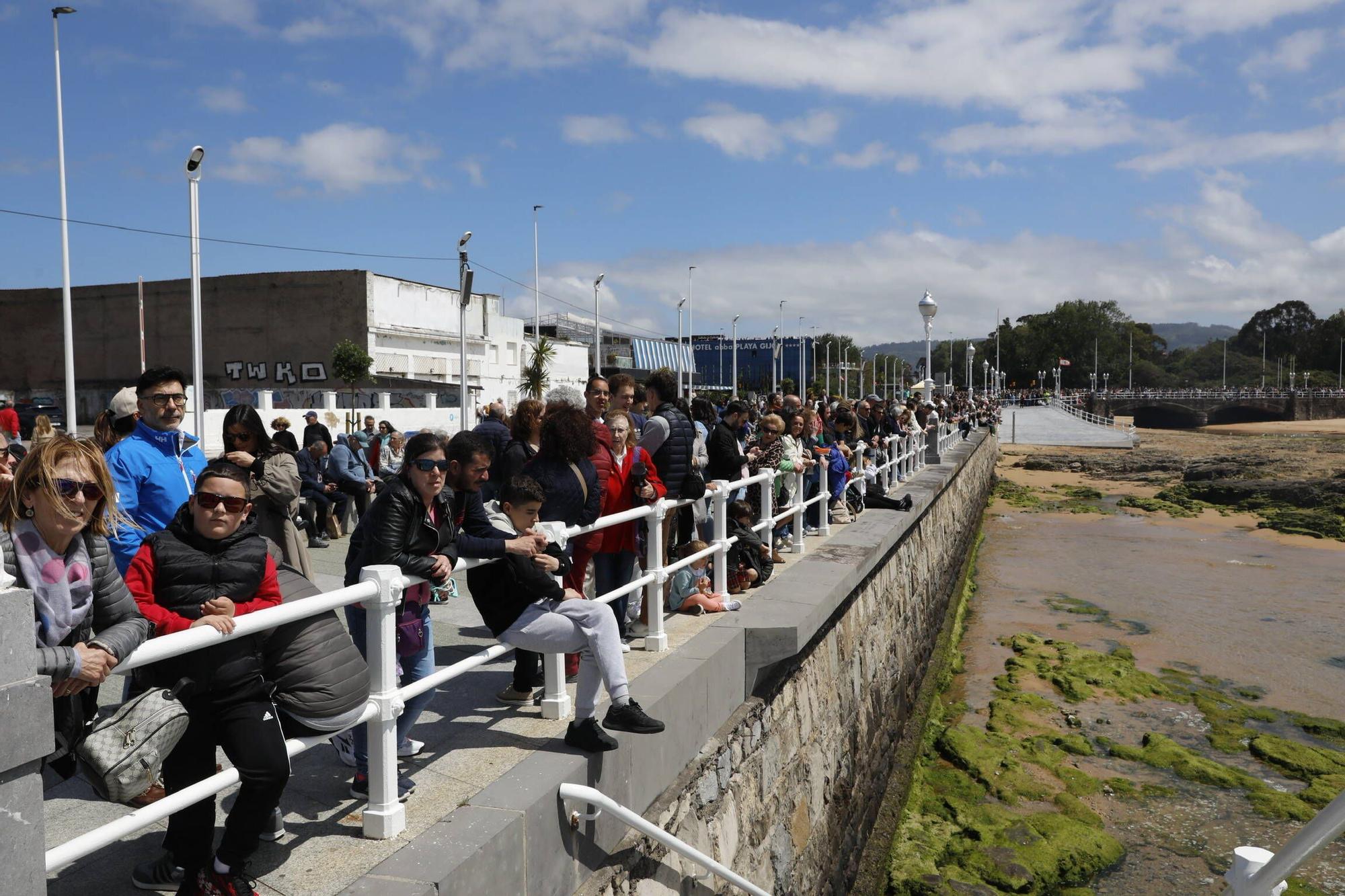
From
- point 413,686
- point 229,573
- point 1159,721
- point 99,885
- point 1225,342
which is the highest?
point 1225,342

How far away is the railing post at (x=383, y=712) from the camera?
308 cm

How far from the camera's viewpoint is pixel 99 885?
2.86 meters

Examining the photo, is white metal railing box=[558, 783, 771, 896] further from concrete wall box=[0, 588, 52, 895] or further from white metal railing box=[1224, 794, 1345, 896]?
white metal railing box=[1224, 794, 1345, 896]

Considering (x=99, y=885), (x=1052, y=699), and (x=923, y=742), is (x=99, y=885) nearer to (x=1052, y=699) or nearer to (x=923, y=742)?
(x=923, y=742)

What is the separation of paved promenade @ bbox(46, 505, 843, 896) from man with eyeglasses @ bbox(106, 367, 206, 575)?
98 cm

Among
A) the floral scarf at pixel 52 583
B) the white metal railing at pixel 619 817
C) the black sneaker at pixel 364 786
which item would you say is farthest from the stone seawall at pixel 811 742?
the floral scarf at pixel 52 583

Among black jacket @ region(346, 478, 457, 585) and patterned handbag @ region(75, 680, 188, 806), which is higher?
black jacket @ region(346, 478, 457, 585)

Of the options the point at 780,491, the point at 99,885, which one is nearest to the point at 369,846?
the point at 99,885

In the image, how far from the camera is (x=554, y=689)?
4.28 metres

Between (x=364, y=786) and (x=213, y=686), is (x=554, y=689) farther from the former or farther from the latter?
(x=213, y=686)

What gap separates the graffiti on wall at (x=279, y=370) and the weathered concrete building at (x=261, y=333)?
0.05 meters

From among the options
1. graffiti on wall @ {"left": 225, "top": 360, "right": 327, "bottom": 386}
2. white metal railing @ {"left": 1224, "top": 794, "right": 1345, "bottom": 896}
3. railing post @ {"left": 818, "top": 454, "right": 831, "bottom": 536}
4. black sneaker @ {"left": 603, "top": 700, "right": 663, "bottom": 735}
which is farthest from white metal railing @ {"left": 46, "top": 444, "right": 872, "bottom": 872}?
graffiti on wall @ {"left": 225, "top": 360, "right": 327, "bottom": 386}

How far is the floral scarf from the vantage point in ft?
7.75

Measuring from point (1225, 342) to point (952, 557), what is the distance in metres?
177
